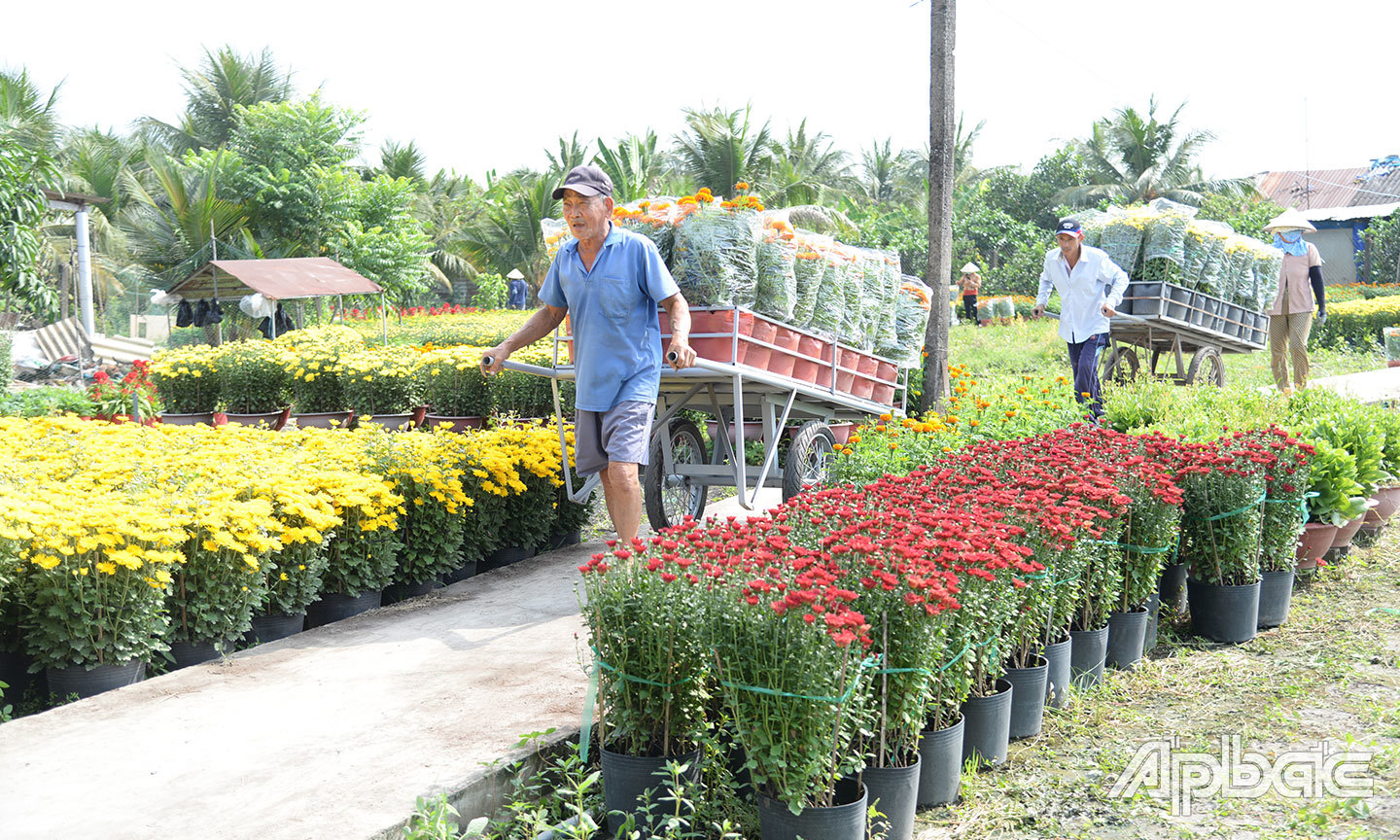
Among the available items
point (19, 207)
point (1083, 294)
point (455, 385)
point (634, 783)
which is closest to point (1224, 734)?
point (634, 783)

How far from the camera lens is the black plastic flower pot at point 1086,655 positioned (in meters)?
4.53

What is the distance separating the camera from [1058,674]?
432 centimetres

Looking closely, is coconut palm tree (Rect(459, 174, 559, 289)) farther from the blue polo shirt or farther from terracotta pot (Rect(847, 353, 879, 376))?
the blue polo shirt

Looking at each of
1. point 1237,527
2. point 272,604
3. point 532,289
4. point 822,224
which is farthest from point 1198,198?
point 272,604

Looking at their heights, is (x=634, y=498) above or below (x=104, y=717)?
above

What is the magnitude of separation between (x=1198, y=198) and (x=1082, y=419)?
33429mm

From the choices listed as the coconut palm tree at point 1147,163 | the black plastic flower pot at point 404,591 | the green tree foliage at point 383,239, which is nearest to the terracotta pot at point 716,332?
the black plastic flower pot at point 404,591

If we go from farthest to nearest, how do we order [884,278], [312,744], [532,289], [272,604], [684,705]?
[532,289], [884,278], [272,604], [312,744], [684,705]

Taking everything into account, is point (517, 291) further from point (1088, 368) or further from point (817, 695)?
point (817, 695)

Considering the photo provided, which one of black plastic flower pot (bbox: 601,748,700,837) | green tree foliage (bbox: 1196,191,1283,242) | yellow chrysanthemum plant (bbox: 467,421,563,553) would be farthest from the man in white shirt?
green tree foliage (bbox: 1196,191,1283,242)

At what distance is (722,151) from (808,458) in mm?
25557

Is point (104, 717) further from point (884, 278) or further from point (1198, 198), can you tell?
point (1198, 198)

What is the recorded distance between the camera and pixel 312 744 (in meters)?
3.54

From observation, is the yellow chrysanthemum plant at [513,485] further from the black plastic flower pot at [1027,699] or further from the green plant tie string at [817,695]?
the green plant tie string at [817,695]
